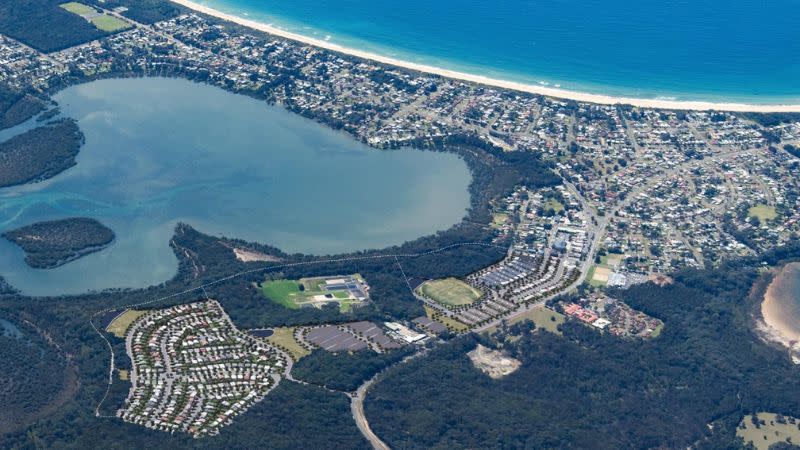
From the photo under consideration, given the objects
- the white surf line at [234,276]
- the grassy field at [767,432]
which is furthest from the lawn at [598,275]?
the grassy field at [767,432]

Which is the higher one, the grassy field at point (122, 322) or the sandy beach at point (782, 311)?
the sandy beach at point (782, 311)

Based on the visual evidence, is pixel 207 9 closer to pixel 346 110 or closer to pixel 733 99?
pixel 346 110

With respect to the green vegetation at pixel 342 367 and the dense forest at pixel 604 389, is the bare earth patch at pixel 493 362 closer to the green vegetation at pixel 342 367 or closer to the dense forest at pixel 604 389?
the dense forest at pixel 604 389

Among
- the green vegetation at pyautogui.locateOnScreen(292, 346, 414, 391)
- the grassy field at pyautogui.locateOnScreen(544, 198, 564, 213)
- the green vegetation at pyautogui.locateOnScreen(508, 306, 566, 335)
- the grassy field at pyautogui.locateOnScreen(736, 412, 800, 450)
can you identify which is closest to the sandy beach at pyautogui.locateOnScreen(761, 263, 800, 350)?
the grassy field at pyautogui.locateOnScreen(736, 412, 800, 450)

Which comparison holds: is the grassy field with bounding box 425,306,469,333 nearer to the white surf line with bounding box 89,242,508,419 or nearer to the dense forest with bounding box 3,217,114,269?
the white surf line with bounding box 89,242,508,419

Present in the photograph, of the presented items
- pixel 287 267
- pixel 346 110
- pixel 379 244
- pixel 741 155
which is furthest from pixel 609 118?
pixel 287 267
